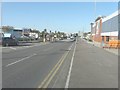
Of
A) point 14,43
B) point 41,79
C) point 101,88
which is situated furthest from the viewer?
point 14,43

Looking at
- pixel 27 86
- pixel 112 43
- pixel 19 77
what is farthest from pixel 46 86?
pixel 112 43

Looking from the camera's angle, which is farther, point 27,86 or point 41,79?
point 41,79

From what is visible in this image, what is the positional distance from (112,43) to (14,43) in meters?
19.0

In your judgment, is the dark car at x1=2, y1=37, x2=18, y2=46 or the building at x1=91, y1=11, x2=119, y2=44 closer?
the dark car at x1=2, y1=37, x2=18, y2=46

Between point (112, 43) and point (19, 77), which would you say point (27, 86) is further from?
point (112, 43)

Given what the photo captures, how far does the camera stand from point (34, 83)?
39.2 ft

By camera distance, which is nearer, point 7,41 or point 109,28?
point 7,41

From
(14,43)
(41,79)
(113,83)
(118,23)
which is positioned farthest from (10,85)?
(118,23)

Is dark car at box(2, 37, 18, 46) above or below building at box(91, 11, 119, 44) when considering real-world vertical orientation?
below

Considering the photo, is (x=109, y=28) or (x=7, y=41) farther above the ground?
(x=109, y=28)

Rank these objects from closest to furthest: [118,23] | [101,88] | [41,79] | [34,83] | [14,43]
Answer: [101,88] < [34,83] < [41,79] < [14,43] < [118,23]

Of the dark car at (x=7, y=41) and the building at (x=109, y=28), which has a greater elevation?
the building at (x=109, y=28)

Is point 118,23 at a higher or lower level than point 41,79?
higher

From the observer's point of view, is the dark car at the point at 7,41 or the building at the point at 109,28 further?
the building at the point at 109,28
